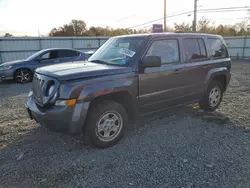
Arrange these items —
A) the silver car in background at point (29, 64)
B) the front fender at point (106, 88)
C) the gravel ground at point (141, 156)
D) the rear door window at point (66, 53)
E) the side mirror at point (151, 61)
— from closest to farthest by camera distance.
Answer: the gravel ground at point (141, 156), the front fender at point (106, 88), the side mirror at point (151, 61), the silver car in background at point (29, 64), the rear door window at point (66, 53)

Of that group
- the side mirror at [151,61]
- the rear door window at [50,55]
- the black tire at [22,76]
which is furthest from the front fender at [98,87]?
the black tire at [22,76]

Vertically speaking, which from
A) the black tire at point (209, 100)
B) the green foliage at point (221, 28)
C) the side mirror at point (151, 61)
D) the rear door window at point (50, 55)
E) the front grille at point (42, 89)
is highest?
the green foliage at point (221, 28)

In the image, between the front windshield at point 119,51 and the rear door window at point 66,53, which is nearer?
the front windshield at point 119,51

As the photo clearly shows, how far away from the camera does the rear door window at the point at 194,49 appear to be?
4.30m

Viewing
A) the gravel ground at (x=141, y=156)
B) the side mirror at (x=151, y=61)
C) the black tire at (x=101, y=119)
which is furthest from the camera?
the side mirror at (x=151, y=61)

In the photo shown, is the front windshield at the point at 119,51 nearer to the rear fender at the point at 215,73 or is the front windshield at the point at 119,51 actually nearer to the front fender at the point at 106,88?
the front fender at the point at 106,88

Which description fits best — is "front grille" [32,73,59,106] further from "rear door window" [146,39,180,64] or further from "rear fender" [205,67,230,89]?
"rear fender" [205,67,230,89]

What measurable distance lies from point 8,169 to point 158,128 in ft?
8.96

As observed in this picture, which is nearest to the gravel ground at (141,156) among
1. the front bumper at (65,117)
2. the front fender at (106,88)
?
the front bumper at (65,117)

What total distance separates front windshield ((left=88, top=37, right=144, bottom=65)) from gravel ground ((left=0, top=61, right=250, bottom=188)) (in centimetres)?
147

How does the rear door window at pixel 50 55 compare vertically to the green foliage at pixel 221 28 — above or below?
below

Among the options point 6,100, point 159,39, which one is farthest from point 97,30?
point 159,39

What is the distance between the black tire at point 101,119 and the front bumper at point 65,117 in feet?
0.56

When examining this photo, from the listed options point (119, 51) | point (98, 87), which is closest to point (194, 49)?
point (119, 51)
